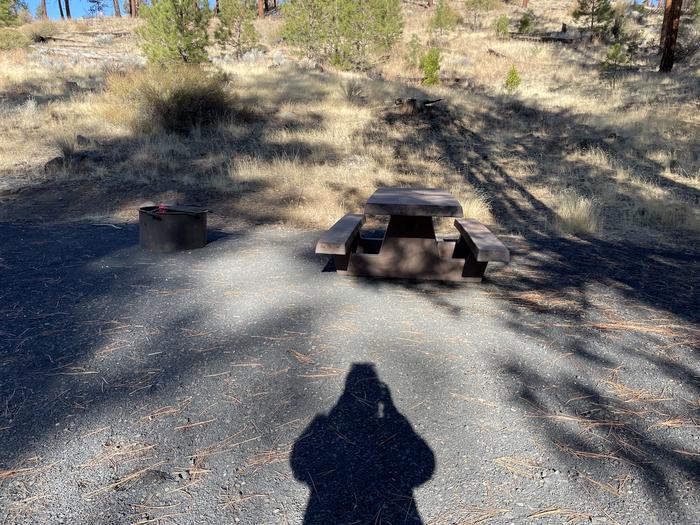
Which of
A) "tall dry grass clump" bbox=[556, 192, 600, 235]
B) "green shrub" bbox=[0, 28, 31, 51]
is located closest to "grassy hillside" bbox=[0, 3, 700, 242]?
"tall dry grass clump" bbox=[556, 192, 600, 235]

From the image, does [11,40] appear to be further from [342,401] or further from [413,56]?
[342,401]

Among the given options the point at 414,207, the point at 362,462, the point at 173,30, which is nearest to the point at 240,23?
the point at 173,30

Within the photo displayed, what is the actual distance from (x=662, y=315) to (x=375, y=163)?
7.11 m

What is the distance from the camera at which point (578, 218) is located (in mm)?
6477

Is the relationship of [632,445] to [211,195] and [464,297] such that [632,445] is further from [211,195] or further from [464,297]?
[211,195]

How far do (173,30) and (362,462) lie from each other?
15.5 metres

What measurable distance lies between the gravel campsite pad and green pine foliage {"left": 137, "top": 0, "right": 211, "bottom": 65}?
1223 centimetres

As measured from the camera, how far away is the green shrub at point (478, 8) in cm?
3703

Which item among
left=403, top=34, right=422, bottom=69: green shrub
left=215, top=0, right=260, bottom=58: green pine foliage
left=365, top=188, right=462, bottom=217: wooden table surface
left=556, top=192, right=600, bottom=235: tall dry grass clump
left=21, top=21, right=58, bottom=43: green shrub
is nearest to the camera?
left=365, top=188, right=462, bottom=217: wooden table surface

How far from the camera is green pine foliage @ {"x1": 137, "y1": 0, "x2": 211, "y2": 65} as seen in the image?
44.9 ft

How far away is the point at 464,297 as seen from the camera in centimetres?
363

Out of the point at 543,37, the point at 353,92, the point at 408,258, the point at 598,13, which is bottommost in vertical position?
the point at 408,258

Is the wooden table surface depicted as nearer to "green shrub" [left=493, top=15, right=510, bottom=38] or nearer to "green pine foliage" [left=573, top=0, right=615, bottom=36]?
"green pine foliage" [left=573, top=0, right=615, bottom=36]

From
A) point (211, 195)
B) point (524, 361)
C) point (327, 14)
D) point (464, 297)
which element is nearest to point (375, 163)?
point (211, 195)
